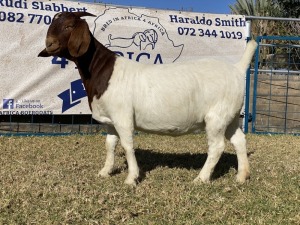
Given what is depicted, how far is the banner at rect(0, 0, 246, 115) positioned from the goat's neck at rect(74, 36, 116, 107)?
3.25 m

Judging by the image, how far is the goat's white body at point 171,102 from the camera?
14.8ft

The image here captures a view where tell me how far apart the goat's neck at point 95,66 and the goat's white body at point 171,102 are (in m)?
0.08

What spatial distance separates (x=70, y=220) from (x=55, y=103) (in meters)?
4.62

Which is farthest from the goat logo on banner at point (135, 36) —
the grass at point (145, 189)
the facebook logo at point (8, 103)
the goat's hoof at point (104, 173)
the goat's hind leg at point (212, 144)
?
the goat's hind leg at point (212, 144)

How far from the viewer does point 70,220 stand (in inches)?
138

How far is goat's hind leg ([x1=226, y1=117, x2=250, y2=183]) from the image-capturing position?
194 inches

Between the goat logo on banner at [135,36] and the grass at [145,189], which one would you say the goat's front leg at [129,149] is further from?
the goat logo on banner at [135,36]

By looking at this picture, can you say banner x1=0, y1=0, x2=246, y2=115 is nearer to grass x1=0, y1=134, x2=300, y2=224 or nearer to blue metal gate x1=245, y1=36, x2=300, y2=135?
blue metal gate x1=245, y1=36, x2=300, y2=135

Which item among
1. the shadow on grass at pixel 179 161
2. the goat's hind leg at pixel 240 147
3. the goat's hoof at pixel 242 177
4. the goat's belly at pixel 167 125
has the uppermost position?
the goat's belly at pixel 167 125

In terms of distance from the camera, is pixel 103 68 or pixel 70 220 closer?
pixel 70 220

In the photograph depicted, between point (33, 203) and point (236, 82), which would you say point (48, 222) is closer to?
point (33, 203)

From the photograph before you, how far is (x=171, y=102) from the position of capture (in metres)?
4.55

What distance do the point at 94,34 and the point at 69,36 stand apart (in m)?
3.55

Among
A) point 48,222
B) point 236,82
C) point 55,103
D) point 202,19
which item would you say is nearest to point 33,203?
point 48,222
